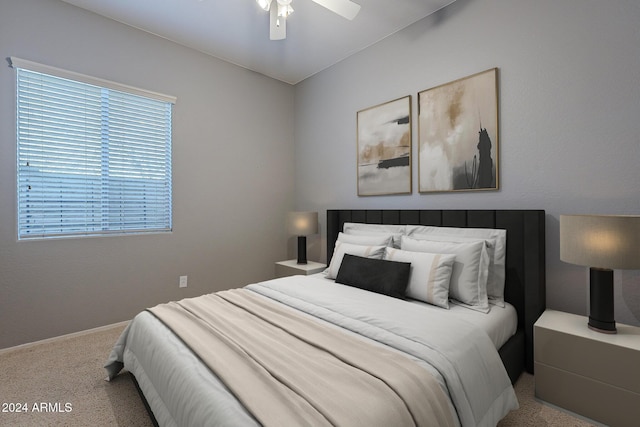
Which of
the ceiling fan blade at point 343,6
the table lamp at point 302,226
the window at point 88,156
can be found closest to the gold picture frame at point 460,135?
the ceiling fan blade at point 343,6

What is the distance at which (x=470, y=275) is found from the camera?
203cm

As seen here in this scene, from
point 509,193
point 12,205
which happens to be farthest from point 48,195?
point 509,193

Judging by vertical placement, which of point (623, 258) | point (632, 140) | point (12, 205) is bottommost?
point (623, 258)

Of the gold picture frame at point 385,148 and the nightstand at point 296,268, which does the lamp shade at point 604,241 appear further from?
the nightstand at point 296,268

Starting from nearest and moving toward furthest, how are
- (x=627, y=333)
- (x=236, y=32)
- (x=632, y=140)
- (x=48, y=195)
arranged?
(x=627, y=333)
(x=632, y=140)
(x=48, y=195)
(x=236, y=32)

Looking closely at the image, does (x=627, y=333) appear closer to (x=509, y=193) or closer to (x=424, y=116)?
(x=509, y=193)

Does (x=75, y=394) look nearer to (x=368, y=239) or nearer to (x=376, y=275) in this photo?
(x=376, y=275)

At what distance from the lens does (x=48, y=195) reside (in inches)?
99.9

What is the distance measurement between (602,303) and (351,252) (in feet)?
5.35

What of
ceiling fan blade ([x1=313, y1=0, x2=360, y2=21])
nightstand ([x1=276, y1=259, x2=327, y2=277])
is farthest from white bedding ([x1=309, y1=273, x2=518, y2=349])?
ceiling fan blade ([x1=313, y1=0, x2=360, y2=21])

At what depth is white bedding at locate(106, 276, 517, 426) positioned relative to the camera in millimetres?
1125

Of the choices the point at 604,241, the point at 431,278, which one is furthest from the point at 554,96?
the point at 431,278

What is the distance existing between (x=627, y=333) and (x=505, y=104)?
5.47 feet

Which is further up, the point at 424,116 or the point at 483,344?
the point at 424,116
